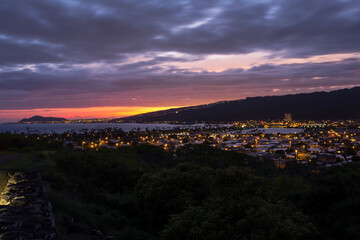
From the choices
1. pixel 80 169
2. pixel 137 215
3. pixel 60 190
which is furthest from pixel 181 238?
pixel 80 169

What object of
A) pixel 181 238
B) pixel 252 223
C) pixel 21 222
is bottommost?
pixel 181 238

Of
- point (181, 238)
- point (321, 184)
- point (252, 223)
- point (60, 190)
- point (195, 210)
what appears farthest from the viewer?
point (321, 184)

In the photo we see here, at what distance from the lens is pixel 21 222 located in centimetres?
575

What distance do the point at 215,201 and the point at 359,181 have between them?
1132cm

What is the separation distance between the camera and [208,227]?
31.2 feet

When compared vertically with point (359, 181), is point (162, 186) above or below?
above

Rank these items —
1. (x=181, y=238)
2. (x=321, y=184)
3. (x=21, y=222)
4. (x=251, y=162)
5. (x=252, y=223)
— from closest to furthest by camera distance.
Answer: (x=21, y=222) < (x=252, y=223) < (x=181, y=238) < (x=321, y=184) < (x=251, y=162)

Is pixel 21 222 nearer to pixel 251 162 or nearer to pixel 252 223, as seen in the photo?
pixel 252 223

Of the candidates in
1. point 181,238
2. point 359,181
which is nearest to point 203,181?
point 181,238

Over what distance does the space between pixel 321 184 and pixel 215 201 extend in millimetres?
10475

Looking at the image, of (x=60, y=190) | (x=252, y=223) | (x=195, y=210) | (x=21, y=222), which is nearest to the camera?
(x=21, y=222)

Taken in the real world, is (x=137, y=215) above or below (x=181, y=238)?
below

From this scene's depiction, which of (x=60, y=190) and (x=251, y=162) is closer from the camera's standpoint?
(x=60, y=190)

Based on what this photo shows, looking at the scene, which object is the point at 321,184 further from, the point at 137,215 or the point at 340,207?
the point at 137,215
